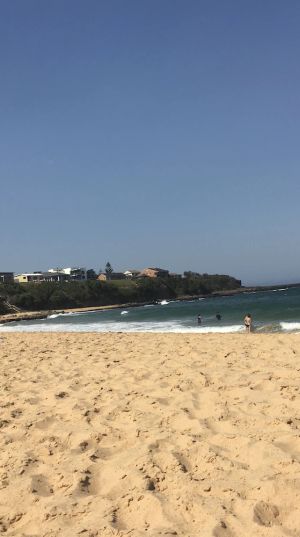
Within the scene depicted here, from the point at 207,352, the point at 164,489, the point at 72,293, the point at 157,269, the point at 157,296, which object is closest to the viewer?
the point at 164,489

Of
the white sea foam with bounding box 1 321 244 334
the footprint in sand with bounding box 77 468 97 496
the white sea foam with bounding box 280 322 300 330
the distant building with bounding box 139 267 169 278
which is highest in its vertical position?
the distant building with bounding box 139 267 169 278

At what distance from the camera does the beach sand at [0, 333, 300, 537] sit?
9.54 feet

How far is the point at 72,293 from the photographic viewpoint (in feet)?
335

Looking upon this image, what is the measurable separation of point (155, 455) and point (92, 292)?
10269 centimetres

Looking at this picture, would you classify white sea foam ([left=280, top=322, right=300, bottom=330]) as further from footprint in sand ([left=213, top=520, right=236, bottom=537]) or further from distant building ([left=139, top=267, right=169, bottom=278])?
distant building ([left=139, top=267, right=169, bottom=278])

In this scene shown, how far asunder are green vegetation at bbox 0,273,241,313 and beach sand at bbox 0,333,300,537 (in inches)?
3409

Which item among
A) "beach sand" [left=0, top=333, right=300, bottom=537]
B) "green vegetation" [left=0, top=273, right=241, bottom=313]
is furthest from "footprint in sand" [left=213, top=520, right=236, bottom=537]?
"green vegetation" [left=0, top=273, right=241, bottom=313]

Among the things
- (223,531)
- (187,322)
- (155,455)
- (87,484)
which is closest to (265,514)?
(223,531)

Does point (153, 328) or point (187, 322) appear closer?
point (153, 328)

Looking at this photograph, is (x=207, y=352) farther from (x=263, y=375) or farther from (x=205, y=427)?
(x=205, y=427)

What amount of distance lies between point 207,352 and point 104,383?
3.34 metres

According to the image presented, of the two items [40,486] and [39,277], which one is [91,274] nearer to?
[39,277]

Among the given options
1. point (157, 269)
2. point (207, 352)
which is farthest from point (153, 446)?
point (157, 269)

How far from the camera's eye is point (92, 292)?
347 feet
